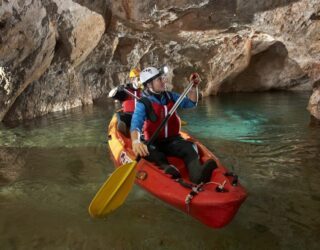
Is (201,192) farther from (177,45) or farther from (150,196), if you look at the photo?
(177,45)

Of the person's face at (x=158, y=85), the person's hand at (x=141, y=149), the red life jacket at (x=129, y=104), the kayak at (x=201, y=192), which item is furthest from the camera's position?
the red life jacket at (x=129, y=104)

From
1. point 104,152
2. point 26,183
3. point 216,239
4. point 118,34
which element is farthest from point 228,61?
point 216,239

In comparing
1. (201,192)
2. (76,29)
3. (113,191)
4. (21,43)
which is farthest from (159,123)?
(76,29)

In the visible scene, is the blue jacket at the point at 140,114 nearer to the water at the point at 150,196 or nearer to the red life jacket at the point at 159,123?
the red life jacket at the point at 159,123

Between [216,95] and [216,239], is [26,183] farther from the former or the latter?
[216,95]

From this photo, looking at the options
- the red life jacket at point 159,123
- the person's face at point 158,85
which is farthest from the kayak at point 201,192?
the person's face at point 158,85

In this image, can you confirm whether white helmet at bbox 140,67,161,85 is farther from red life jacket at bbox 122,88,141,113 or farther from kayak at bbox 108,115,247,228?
red life jacket at bbox 122,88,141,113

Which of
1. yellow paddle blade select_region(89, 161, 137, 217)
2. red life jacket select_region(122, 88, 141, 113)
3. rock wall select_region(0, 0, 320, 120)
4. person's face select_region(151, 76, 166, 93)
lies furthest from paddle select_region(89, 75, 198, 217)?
rock wall select_region(0, 0, 320, 120)

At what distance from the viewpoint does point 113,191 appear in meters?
3.81

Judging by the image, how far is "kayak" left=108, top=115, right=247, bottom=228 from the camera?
127 inches

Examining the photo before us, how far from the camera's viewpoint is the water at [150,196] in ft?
11.8

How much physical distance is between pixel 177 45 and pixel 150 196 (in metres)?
11.5

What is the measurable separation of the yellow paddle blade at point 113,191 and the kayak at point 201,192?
0.29 metres

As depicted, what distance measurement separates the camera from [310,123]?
27.8ft
